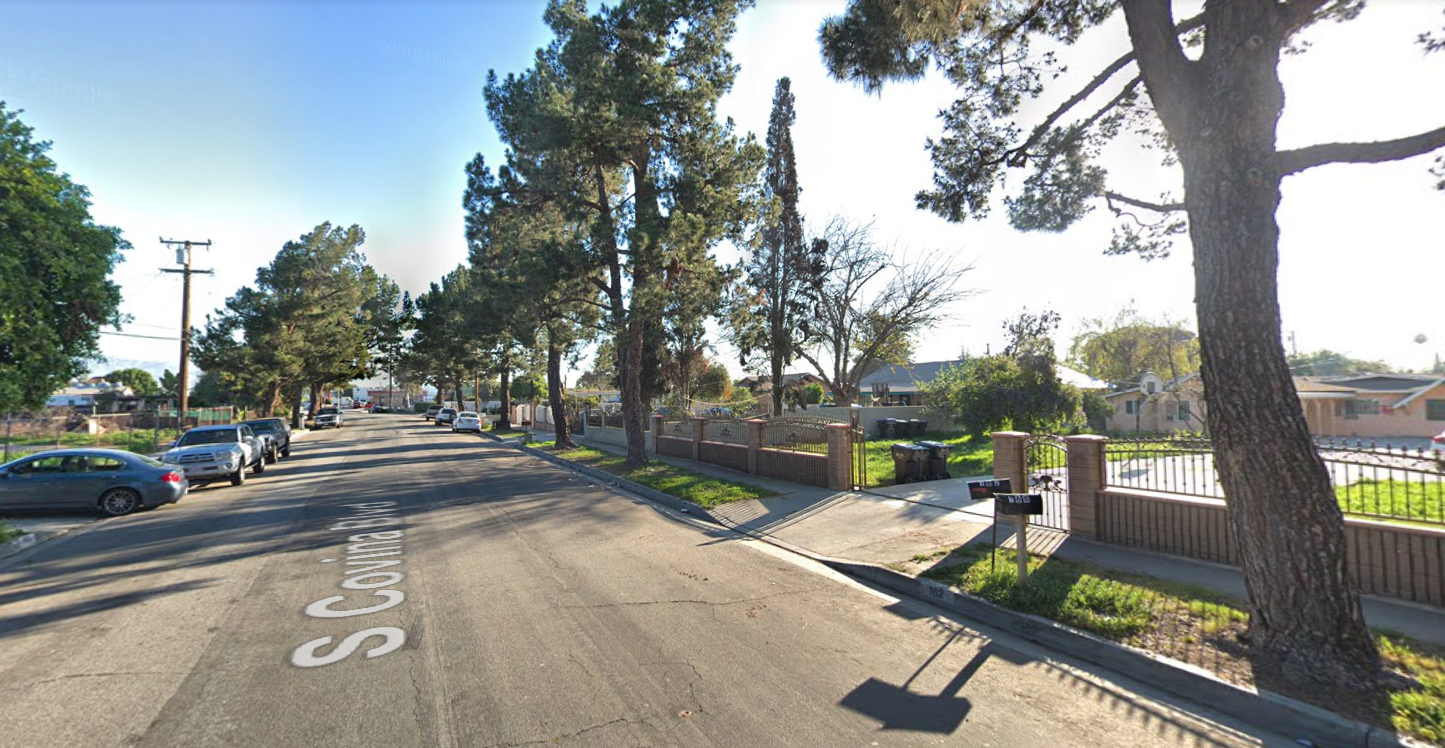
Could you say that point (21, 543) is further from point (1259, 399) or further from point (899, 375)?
point (899, 375)

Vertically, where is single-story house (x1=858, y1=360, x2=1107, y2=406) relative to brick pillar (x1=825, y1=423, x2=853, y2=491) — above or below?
above

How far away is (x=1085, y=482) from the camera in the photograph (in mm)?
8539

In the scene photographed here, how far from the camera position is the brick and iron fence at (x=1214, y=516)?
5852 mm

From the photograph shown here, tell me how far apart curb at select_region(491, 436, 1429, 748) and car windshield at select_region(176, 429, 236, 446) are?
60.2ft

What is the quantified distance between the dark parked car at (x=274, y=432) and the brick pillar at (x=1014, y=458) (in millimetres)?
23130

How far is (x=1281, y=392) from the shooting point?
4.83 meters

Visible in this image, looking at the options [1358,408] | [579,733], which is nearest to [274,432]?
[579,733]

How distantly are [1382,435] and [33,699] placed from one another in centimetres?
4165

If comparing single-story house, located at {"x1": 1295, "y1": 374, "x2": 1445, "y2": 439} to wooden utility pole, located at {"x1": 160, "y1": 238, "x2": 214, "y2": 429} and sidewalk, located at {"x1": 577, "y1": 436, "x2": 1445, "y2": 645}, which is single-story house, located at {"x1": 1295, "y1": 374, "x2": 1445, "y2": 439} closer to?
sidewalk, located at {"x1": 577, "y1": 436, "x2": 1445, "y2": 645}

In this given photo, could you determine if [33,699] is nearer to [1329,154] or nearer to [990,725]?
[990,725]

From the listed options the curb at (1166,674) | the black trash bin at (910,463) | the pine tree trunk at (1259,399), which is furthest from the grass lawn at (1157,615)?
the black trash bin at (910,463)

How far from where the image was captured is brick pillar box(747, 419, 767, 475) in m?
15.8

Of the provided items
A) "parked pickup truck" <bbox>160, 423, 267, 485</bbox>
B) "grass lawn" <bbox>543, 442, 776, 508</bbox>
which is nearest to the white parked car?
"parked pickup truck" <bbox>160, 423, 267, 485</bbox>

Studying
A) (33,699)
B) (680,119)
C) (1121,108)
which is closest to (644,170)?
(680,119)
